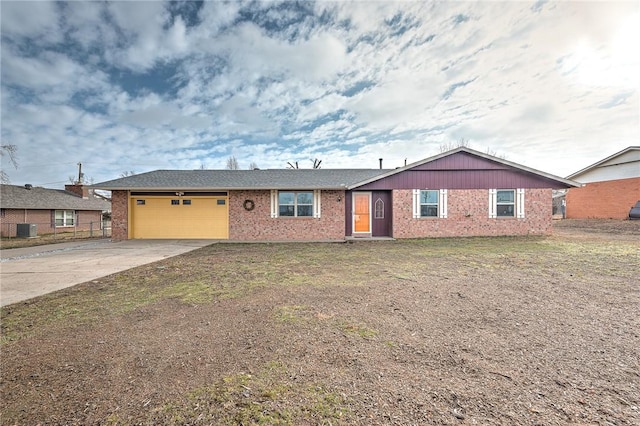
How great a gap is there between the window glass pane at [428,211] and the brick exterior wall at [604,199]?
46.6 ft

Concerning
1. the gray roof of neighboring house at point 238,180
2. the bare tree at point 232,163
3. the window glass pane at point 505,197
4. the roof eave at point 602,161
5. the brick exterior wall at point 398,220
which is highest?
the bare tree at point 232,163

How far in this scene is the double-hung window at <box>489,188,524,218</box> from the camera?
41.5 ft

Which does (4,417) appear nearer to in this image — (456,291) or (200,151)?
(456,291)

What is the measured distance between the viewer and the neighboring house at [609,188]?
54.0 ft

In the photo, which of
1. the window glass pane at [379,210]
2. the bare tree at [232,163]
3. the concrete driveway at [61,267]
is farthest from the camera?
the bare tree at [232,163]

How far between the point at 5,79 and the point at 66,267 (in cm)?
990

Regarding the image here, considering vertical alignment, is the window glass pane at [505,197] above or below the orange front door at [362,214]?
above

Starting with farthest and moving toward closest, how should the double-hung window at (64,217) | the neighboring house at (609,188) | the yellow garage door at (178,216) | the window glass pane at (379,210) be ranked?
the double-hung window at (64,217) < the neighboring house at (609,188) < the window glass pane at (379,210) < the yellow garage door at (178,216)

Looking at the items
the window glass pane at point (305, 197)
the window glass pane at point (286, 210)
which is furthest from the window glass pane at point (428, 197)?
the window glass pane at point (286, 210)

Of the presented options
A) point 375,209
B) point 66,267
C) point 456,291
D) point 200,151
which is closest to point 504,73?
point 375,209

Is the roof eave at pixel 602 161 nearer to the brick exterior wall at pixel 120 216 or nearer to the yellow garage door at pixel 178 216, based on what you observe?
the yellow garage door at pixel 178 216

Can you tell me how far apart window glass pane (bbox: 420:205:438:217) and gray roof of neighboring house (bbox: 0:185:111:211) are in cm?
2835

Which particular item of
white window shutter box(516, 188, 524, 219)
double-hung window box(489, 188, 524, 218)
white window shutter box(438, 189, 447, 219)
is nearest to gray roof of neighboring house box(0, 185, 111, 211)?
white window shutter box(438, 189, 447, 219)

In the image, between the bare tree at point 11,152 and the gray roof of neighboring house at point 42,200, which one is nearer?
the bare tree at point 11,152
